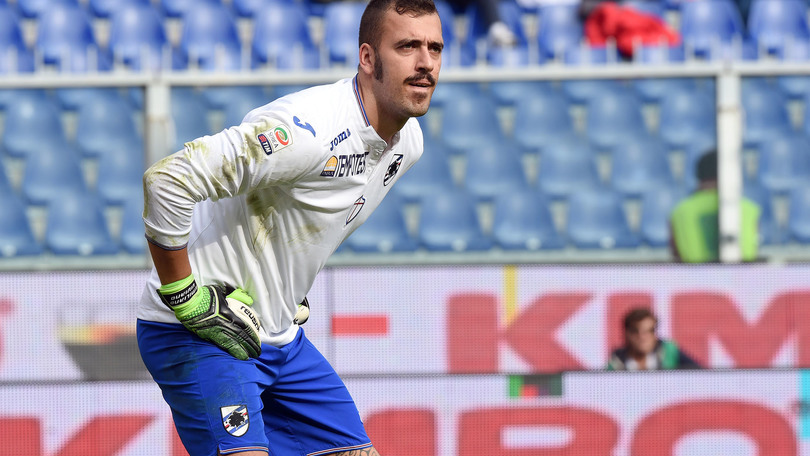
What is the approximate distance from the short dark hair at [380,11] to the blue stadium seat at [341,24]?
553 centimetres

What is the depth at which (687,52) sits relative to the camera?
6863 millimetres

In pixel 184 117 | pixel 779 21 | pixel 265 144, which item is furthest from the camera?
pixel 779 21

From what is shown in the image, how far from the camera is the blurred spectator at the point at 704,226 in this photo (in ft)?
18.8

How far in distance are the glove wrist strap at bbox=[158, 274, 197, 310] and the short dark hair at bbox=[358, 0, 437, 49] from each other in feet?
2.82

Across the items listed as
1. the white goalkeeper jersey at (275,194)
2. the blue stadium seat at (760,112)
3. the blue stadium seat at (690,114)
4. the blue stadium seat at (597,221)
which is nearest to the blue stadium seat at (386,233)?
the blue stadium seat at (597,221)

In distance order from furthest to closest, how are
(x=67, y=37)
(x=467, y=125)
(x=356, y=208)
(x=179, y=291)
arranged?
(x=67, y=37) < (x=467, y=125) < (x=356, y=208) < (x=179, y=291)

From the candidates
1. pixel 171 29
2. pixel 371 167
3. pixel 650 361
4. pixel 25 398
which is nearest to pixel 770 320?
pixel 650 361

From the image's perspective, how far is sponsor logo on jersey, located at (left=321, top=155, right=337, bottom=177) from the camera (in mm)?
2811

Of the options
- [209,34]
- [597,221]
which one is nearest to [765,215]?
[597,221]

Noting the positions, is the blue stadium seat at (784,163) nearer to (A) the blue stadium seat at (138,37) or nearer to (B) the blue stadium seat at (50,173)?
(B) the blue stadium seat at (50,173)

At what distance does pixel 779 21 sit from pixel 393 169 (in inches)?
268

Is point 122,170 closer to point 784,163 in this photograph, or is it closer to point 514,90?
point 514,90

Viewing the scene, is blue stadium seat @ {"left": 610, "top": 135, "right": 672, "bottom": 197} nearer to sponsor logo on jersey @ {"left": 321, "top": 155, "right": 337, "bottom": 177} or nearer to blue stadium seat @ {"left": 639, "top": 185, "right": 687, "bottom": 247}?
blue stadium seat @ {"left": 639, "top": 185, "right": 687, "bottom": 247}

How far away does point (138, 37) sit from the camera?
8.66 meters
